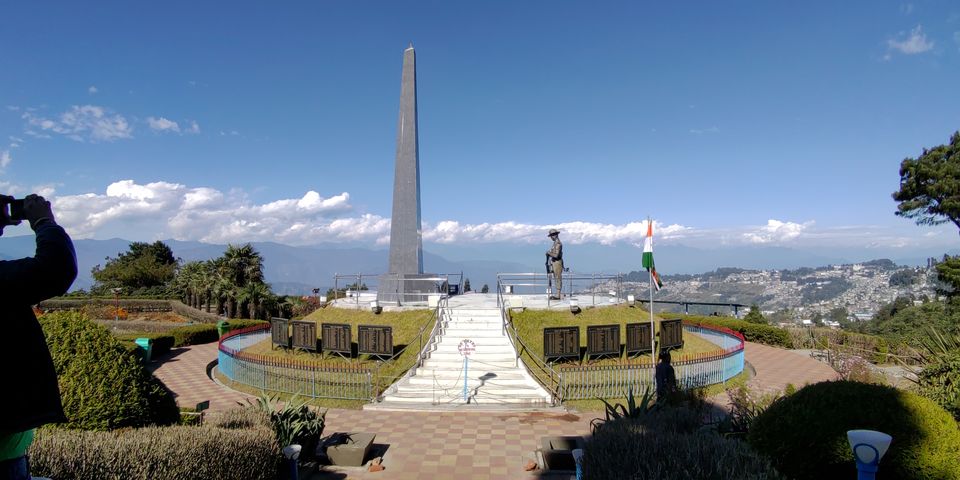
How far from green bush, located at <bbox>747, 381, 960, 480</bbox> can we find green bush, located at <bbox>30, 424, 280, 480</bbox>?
630 cm

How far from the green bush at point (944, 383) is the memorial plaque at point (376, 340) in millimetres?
13235

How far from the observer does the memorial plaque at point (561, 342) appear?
1634cm

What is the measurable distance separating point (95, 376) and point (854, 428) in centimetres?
854

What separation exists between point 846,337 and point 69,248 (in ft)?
97.5

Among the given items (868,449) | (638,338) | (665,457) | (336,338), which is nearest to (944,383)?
(868,449)

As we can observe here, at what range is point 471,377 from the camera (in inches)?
618

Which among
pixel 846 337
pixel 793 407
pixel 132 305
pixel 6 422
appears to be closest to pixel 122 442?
pixel 6 422

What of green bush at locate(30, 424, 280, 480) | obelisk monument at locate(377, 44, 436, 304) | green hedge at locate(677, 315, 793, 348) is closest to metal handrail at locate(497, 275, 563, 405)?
obelisk monument at locate(377, 44, 436, 304)

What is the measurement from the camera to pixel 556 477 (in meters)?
9.05

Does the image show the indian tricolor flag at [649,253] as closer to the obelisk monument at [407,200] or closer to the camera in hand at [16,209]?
the obelisk monument at [407,200]

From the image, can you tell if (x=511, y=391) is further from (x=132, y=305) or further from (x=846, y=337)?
(x=132, y=305)

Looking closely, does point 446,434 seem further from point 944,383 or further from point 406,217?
point 406,217

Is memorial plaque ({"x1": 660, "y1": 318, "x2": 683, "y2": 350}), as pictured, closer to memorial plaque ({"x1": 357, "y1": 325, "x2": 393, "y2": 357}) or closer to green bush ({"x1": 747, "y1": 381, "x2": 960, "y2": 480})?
memorial plaque ({"x1": 357, "y1": 325, "x2": 393, "y2": 357})

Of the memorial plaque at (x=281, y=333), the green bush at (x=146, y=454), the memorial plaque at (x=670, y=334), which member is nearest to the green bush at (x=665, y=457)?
the green bush at (x=146, y=454)
